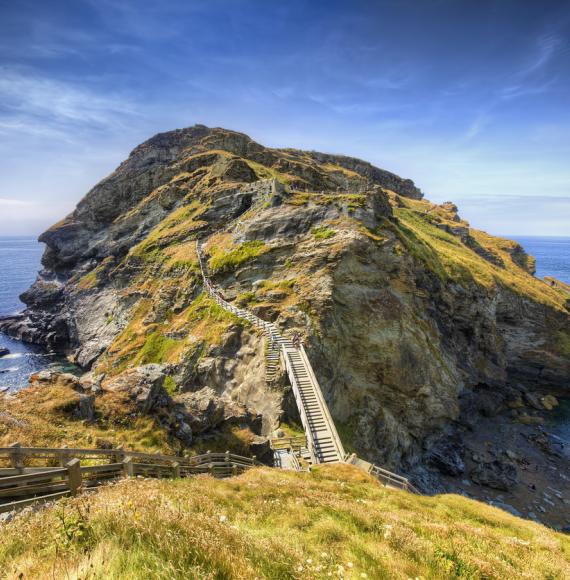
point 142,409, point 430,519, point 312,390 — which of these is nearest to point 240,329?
point 312,390

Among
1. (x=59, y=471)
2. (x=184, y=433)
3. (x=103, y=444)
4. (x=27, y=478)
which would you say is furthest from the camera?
(x=184, y=433)

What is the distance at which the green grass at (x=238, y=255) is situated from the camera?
45156 millimetres

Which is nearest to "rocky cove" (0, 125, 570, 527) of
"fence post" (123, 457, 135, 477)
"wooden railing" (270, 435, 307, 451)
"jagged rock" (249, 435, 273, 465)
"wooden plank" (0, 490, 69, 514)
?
"jagged rock" (249, 435, 273, 465)

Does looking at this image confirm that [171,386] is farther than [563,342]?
No

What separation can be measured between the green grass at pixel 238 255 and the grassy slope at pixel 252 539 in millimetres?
34393

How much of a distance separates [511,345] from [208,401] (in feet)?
218

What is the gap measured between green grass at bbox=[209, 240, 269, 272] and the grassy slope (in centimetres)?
3439

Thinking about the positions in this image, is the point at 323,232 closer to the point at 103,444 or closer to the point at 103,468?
the point at 103,444

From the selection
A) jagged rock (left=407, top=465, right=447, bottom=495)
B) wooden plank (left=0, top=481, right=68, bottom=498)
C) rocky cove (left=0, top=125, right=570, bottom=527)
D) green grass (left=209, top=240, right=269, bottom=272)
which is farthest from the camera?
green grass (left=209, top=240, right=269, bottom=272)

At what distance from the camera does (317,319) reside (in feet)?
113

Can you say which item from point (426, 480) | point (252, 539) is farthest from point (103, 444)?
point (426, 480)

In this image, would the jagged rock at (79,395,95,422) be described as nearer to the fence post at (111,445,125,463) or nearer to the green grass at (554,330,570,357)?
the fence post at (111,445,125,463)

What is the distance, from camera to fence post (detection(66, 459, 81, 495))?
8.09m

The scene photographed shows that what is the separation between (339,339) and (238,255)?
1952 cm
